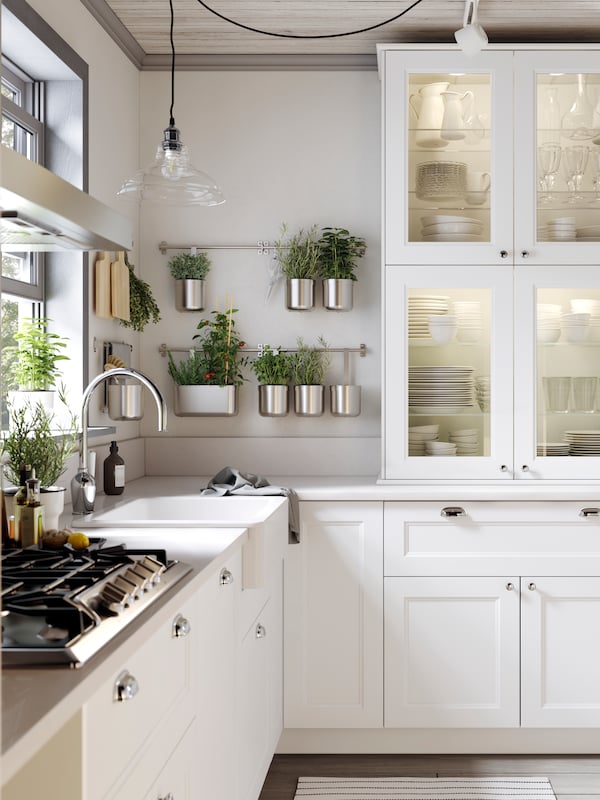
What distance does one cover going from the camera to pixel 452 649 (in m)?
2.83

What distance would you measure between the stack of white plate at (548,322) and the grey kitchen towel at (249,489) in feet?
3.52

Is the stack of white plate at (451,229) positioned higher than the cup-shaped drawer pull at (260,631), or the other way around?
the stack of white plate at (451,229)

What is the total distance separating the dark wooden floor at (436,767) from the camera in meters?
2.72

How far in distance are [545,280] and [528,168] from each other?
0.40 m

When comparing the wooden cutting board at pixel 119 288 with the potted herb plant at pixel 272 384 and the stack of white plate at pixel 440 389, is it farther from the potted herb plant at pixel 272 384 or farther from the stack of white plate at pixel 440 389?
the stack of white plate at pixel 440 389

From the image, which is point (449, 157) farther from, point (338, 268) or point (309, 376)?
point (309, 376)

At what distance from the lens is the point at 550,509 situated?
111 inches

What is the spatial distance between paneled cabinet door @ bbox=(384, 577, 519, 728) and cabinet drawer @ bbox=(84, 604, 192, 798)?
54.6 inches

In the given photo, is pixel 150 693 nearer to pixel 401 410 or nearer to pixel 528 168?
pixel 401 410

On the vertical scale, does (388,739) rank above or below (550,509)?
below

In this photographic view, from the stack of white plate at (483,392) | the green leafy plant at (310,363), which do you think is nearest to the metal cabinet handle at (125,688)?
the stack of white plate at (483,392)

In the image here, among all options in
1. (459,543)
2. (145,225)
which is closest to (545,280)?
(459,543)

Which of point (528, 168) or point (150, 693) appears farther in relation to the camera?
point (528, 168)

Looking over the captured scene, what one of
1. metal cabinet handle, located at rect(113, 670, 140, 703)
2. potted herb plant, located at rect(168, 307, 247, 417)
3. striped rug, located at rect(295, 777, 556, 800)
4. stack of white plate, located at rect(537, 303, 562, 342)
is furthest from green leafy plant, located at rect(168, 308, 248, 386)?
metal cabinet handle, located at rect(113, 670, 140, 703)
